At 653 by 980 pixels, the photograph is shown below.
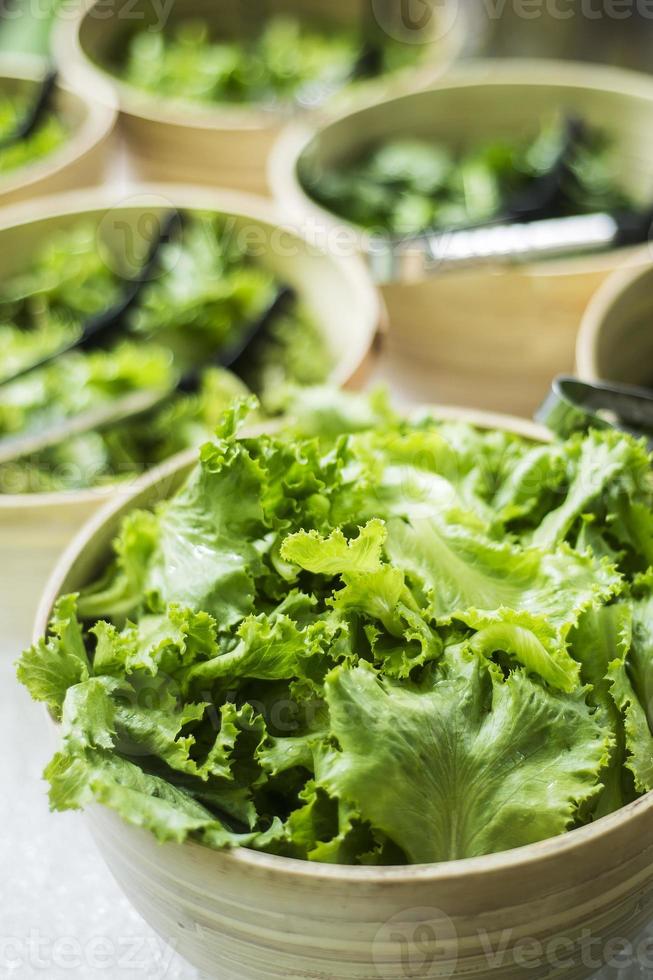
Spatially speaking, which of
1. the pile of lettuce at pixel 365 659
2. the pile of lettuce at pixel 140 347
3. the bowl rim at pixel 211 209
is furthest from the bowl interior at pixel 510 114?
the pile of lettuce at pixel 365 659

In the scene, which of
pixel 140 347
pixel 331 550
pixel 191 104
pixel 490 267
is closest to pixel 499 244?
pixel 490 267

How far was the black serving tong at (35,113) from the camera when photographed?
1.85 meters

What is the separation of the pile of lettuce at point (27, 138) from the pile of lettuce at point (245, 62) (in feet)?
0.75

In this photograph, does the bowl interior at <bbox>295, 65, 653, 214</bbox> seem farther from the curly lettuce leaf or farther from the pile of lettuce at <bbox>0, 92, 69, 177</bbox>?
the curly lettuce leaf

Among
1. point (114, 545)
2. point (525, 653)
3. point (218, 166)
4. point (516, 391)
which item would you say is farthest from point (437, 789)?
point (218, 166)

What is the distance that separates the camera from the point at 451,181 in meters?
1.80

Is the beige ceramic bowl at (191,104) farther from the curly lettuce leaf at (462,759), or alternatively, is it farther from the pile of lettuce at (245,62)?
the curly lettuce leaf at (462,759)

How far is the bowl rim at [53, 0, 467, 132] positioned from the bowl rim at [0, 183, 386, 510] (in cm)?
12

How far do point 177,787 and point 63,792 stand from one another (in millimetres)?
93

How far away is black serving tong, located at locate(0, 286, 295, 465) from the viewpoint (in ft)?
4.09

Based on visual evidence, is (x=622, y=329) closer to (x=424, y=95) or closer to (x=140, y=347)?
(x=140, y=347)

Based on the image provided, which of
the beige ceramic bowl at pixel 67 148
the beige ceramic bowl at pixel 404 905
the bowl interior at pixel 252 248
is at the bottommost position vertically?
the beige ceramic bowl at pixel 404 905

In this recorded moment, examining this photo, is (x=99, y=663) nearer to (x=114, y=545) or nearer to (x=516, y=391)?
(x=114, y=545)

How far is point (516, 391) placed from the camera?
4.78 ft
